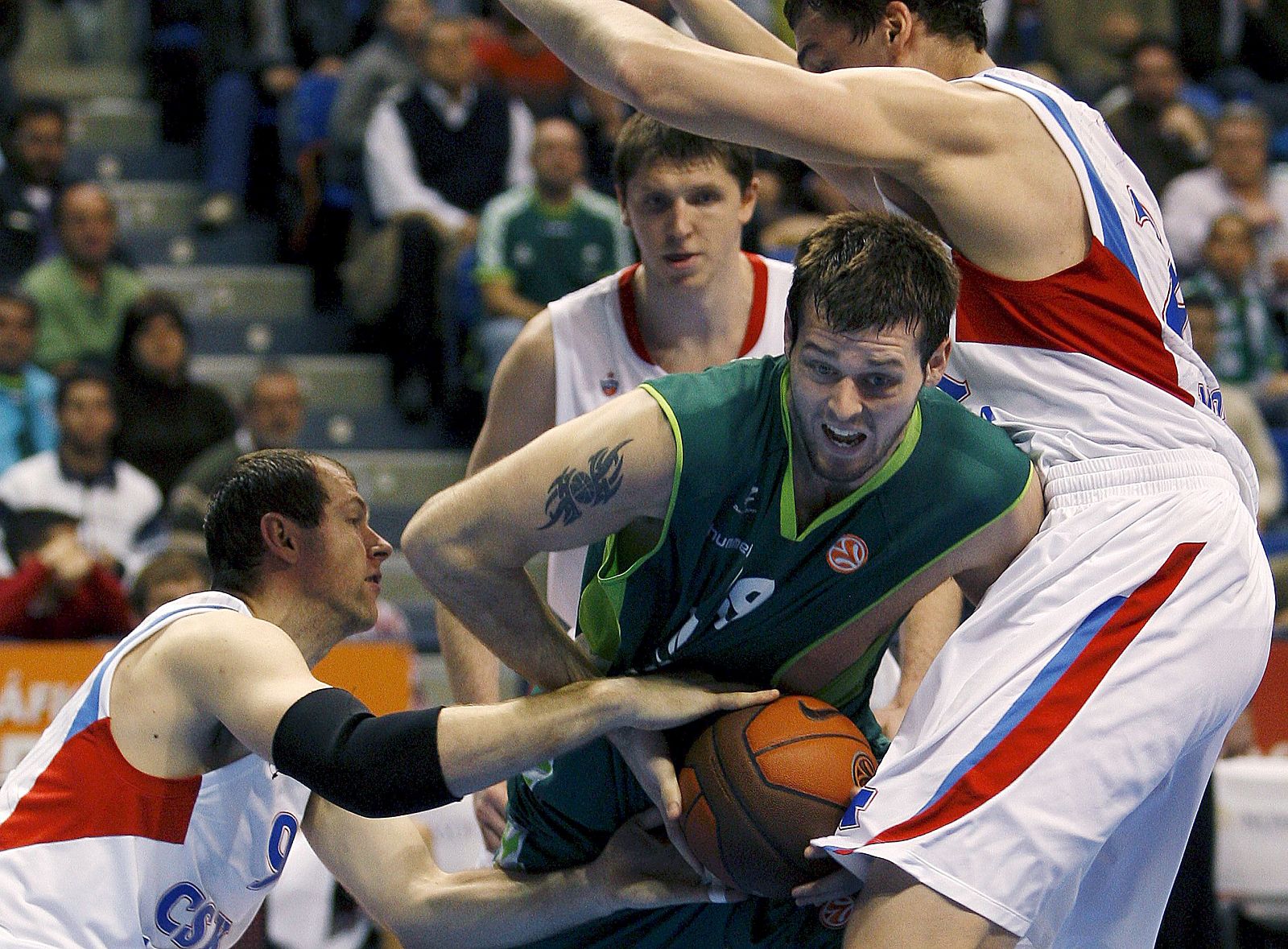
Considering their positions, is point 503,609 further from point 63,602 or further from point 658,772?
point 63,602

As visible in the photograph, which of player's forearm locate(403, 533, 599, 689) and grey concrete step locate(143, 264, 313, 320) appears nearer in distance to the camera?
player's forearm locate(403, 533, 599, 689)

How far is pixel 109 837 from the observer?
12.1 ft

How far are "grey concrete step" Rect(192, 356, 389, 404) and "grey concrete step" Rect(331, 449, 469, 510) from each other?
0.67 m

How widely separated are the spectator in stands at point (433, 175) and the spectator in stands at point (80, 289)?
1.64 m

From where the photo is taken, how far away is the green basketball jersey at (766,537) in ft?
11.4

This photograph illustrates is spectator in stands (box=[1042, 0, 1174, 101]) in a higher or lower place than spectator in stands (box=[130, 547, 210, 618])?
higher

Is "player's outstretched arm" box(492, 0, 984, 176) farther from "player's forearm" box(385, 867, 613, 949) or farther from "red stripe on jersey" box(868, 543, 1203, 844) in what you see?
"player's forearm" box(385, 867, 613, 949)

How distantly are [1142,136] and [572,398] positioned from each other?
7.99 m

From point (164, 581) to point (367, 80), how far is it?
4.79 m

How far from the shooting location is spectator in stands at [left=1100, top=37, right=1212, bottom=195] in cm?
1152

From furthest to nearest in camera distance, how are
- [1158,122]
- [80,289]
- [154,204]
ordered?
[154,204]
[1158,122]
[80,289]

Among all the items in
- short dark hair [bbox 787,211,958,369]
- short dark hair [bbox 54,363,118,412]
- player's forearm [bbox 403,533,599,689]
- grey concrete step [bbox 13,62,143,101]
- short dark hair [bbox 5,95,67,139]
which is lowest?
short dark hair [bbox 54,363,118,412]

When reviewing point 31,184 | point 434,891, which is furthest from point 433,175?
point 434,891

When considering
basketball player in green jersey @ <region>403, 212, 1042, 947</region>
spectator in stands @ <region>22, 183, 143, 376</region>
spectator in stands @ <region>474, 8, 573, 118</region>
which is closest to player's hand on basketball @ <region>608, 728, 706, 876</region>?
basketball player in green jersey @ <region>403, 212, 1042, 947</region>
